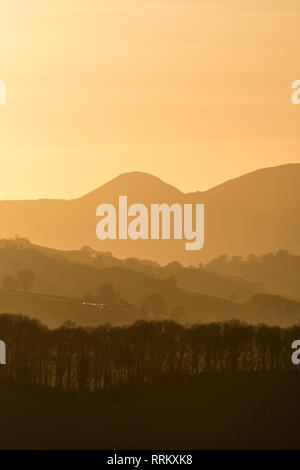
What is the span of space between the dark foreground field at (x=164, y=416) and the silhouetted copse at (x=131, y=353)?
8856 millimetres

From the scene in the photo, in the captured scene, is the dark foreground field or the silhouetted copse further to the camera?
the silhouetted copse

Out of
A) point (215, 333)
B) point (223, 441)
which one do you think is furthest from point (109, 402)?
point (215, 333)

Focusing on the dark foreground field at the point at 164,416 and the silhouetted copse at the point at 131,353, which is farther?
the silhouetted copse at the point at 131,353

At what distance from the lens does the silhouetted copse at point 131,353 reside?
6368 inches

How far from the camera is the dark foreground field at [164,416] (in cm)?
13050

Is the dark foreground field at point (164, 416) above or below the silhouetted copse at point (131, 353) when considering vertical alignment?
below

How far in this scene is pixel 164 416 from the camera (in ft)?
456

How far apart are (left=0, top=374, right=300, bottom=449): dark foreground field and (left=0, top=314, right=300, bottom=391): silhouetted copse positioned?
29.1ft

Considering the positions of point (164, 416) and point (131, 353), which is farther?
point (131, 353)

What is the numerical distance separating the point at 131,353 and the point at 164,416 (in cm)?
3081

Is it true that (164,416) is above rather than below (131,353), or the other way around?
below

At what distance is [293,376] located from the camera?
497 ft

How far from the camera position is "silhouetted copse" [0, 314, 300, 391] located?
162 m
